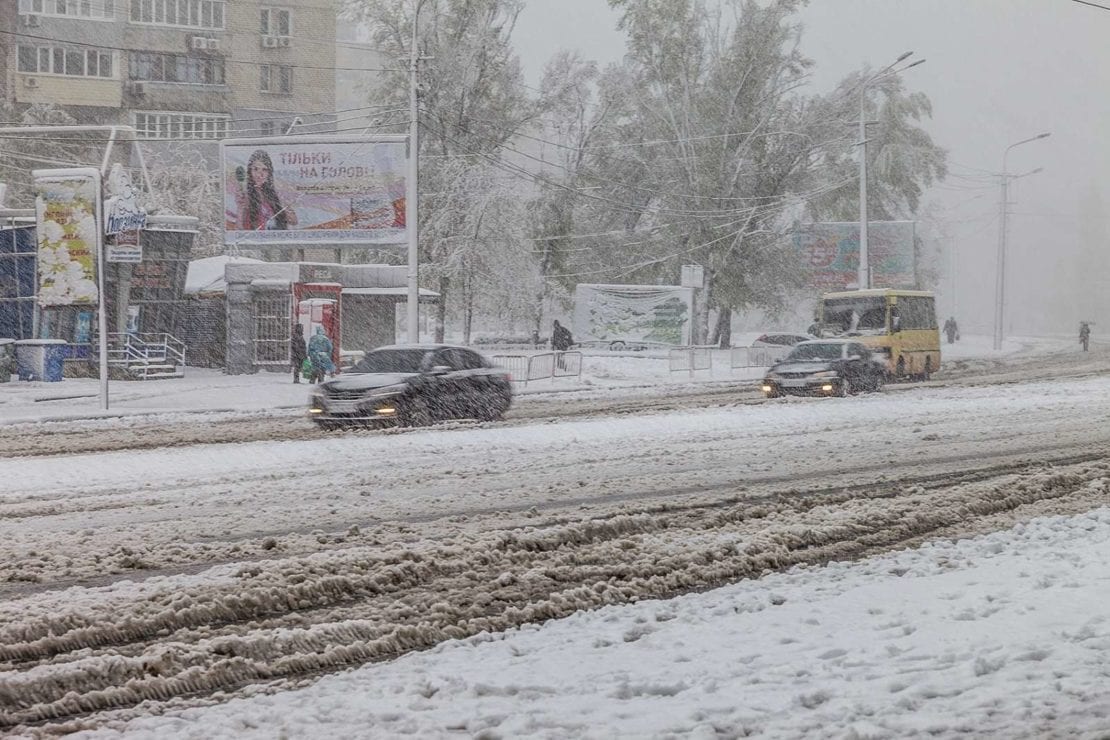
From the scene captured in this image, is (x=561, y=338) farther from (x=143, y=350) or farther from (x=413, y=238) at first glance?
(x=413, y=238)

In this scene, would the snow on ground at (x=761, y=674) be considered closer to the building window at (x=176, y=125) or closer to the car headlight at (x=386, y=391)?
the car headlight at (x=386, y=391)

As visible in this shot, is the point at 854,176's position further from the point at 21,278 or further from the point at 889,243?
the point at 21,278

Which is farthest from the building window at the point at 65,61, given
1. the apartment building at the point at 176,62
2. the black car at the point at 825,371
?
the black car at the point at 825,371

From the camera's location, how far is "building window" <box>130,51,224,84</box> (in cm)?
7238

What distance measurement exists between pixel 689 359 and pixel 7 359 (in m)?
19.1

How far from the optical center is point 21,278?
1383 inches

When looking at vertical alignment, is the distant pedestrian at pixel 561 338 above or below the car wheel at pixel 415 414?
above

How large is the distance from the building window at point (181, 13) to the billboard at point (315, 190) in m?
33.0

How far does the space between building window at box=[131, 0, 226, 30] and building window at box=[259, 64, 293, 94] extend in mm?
4570

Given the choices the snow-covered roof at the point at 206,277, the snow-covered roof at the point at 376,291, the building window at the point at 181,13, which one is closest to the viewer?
the snow-covered roof at the point at 206,277

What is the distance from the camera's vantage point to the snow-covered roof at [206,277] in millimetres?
40094

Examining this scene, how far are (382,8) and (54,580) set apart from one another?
154 ft

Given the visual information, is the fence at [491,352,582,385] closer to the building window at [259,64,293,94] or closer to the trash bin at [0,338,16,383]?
the trash bin at [0,338,16,383]

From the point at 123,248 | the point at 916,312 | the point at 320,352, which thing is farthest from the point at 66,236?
the point at 916,312
